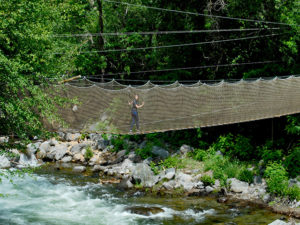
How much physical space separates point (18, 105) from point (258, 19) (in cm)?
816

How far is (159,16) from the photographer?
1402 centimetres

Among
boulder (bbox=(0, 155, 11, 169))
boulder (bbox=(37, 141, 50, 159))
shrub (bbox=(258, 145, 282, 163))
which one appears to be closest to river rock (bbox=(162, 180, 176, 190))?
shrub (bbox=(258, 145, 282, 163))

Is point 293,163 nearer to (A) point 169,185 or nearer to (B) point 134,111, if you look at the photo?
(A) point 169,185

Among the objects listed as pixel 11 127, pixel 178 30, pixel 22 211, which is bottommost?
pixel 22 211

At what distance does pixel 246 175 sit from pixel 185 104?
93.5 inches

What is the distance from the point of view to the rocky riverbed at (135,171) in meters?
8.64

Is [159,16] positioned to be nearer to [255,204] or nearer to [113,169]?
[113,169]

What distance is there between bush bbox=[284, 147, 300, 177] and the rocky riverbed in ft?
1.18

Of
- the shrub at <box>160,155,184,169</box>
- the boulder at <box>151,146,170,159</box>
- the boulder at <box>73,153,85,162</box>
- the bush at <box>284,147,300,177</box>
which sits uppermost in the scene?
the bush at <box>284,147,300,177</box>

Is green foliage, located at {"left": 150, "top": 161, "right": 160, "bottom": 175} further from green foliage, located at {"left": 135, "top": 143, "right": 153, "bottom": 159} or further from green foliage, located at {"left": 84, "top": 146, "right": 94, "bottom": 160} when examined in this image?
green foliage, located at {"left": 84, "top": 146, "right": 94, "bottom": 160}

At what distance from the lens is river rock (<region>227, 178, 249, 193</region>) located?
8867mm

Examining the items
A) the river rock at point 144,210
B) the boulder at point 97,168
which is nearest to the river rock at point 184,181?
the river rock at point 144,210

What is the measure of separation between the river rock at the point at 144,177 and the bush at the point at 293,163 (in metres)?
3.22

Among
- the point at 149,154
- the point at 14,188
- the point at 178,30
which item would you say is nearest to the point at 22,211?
the point at 14,188
